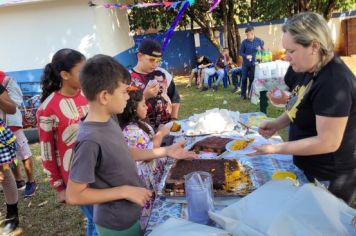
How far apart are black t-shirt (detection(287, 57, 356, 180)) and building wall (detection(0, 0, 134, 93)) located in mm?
8005

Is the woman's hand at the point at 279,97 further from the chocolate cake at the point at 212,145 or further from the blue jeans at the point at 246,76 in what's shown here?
the blue jeans at the point at 246,76

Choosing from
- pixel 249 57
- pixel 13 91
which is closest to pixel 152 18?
pixel 249 57

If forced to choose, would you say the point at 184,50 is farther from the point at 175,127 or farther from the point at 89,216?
the point at 89,216

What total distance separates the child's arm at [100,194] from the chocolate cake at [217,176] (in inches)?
13.8

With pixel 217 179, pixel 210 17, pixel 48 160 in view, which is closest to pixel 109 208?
pixel 217 179

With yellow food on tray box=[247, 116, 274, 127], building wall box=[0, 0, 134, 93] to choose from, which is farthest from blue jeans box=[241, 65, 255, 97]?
yellow food on tray box=[247, 116, 274, 127]

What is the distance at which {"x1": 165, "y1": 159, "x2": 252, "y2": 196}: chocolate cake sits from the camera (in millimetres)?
1861

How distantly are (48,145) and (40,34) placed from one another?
786 cm

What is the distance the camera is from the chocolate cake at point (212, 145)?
2.53 metres

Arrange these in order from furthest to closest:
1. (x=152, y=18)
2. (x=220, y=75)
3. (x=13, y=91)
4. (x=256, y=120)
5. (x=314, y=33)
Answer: (x=152, y=18) → (x=220, y=75) → (x=13, y=91) → (x=256, y=120) → (x=314, y=33)

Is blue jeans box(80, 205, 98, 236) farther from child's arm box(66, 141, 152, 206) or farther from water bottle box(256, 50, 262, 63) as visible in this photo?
water bottle box(256, 50, 262, 63)

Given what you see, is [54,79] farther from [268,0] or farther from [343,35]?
[343,35]

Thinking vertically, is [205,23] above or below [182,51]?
above

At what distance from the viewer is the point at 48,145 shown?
221cm
